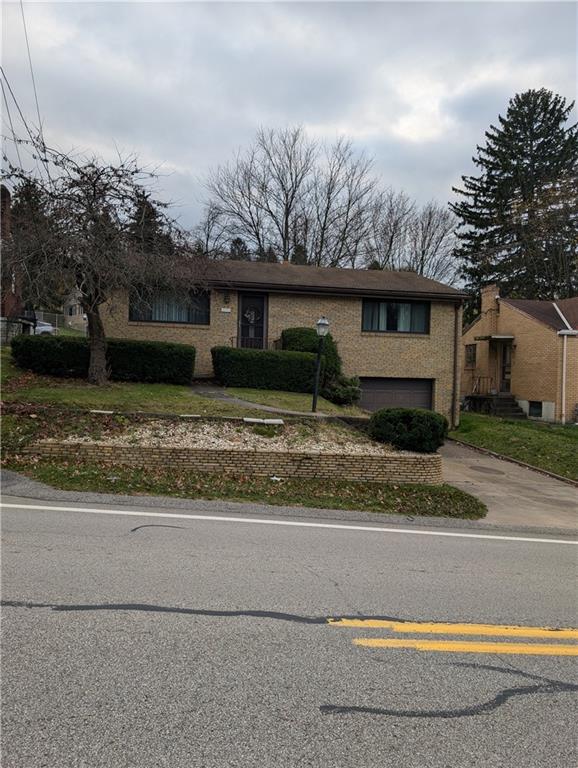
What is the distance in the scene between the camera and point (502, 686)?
3369mm

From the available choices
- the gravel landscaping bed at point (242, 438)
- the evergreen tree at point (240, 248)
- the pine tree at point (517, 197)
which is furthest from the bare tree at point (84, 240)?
the pine tree at point (517, 197)

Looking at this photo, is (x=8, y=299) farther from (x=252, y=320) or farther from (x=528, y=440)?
(x=528, y=440)

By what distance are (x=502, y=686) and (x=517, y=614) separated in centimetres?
139

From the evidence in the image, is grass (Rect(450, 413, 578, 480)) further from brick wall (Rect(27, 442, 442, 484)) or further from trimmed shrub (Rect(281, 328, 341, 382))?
brick wall (Rect(27, 442, 442, 484))

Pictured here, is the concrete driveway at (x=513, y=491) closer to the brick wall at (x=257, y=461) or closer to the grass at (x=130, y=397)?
the brick wall at (x=257, y=461)

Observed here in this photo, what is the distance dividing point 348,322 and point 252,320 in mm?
3761

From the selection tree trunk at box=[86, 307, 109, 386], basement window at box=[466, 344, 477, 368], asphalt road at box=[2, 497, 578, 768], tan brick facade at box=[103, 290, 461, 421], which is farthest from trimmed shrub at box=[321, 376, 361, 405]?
basement window at box=[466, 344, 477, 368]

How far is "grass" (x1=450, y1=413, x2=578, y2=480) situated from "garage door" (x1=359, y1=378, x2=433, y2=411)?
76.9 inches

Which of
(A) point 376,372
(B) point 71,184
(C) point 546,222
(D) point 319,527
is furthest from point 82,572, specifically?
(C) point 546,222

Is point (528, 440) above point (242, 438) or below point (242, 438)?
below

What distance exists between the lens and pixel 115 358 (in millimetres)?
16500

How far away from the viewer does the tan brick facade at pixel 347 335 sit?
2031 centimetres

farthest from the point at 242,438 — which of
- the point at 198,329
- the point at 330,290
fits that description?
the point at 330,290

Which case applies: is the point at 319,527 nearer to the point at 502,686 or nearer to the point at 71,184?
the point at 502,686
